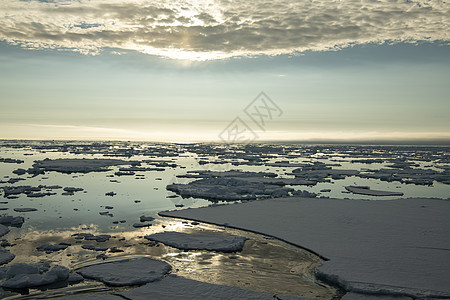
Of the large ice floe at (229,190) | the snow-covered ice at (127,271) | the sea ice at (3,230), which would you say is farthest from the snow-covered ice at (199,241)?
the large ice floe at (229,190)

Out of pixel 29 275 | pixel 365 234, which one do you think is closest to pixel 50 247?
pixel 29 275


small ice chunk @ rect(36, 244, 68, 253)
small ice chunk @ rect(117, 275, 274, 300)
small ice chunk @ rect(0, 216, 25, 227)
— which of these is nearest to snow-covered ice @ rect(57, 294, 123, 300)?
small ice chunk @ rect(117, 275, 274, 300)

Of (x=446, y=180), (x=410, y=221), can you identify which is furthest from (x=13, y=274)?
(x=446, y=180)

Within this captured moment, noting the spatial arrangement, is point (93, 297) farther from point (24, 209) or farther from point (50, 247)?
point (24, 209)

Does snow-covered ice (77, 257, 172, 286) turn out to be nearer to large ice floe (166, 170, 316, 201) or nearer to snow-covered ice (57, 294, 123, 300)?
snow-covered ice (57, 294, 123, 300)

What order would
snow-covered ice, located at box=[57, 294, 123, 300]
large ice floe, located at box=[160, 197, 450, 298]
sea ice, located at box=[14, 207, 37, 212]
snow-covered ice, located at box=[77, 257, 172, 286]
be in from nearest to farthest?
snow-covered ice, located at box=[57, 294, 123, 300], large ice floe, located at box=[160, 197, 450, 298], snow-covered ice, located at box=[77, 257, 172, 286], sea ice, located at box=[14, 207, 37, 212]

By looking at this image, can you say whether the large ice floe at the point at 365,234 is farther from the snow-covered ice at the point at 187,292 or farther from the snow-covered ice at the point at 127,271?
the snow-covered ice at the point at 127,271
